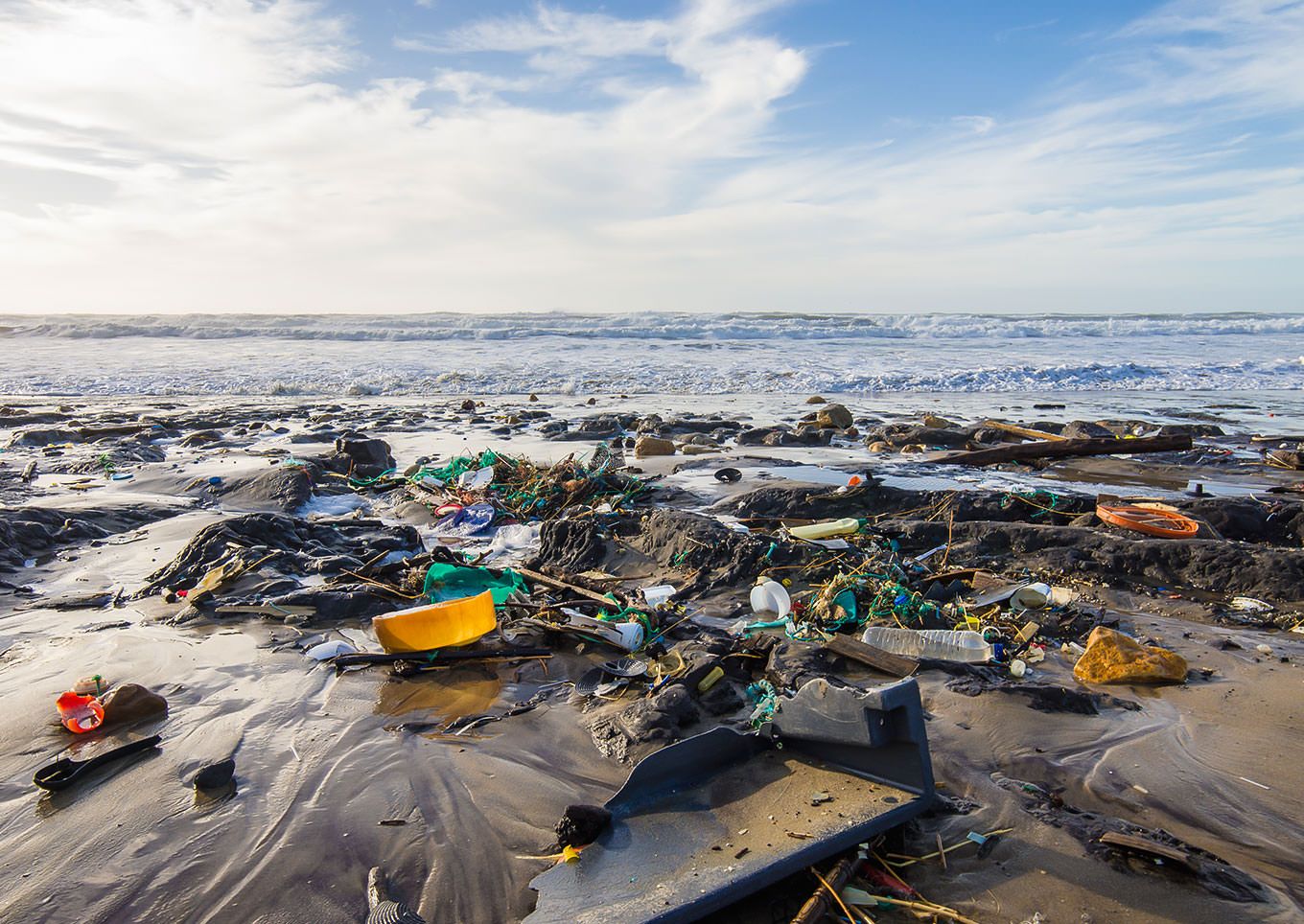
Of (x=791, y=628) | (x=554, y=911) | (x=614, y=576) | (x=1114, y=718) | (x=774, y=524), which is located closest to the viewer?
(x=554, y=911)

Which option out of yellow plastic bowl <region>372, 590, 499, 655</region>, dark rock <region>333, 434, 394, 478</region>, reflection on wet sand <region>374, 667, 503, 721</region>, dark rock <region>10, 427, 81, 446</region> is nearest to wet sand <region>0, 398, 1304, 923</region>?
reflection on wet sand <region>374, 667, 503, 721</region>

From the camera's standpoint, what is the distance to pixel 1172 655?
143 inches

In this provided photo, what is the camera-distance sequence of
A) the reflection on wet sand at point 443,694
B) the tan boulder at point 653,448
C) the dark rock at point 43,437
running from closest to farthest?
the reflection on wet sand at point 443,694 → the tan boulder at point 653,448 → the dark rock at point 43,437

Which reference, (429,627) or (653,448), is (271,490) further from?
(429,627)

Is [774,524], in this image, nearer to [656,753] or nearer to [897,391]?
[656,753]

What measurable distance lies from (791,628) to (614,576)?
153 cm

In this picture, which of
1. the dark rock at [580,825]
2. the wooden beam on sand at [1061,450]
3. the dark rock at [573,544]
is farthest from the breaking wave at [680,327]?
the dark rock at [580,825]

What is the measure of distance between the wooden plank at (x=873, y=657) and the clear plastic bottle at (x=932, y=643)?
0.22 m

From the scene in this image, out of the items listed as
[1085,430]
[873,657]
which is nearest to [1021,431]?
[1085,430]

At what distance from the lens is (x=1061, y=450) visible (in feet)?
28.9

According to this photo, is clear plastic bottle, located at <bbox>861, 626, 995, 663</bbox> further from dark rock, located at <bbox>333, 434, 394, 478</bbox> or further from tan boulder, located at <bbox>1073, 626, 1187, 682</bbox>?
dark rock, located at <bbox>333, 434, 394, 478</bbox>

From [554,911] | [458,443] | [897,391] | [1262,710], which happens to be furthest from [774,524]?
[897,391]

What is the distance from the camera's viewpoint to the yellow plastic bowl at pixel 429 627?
12.6 feet

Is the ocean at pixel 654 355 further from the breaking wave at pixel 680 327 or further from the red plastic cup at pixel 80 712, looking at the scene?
the red plastic cup at pixel 80 712
